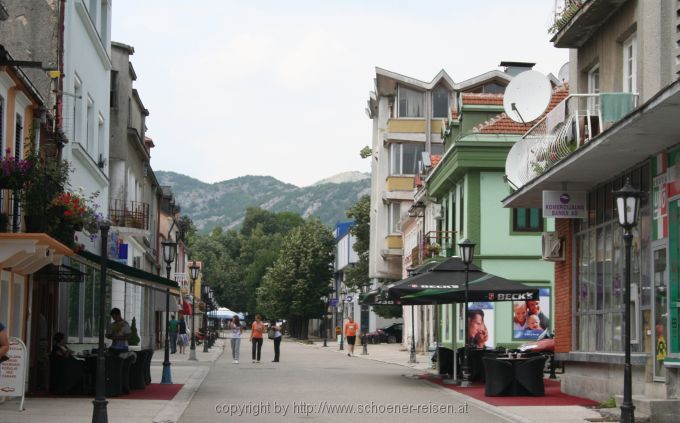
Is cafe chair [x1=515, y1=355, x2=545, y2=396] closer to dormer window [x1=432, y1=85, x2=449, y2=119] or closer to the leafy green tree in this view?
dormer window [x1=432, y1=85, x2=449, y2=119]

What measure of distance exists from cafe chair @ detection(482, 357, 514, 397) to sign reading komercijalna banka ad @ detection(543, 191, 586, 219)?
10.1 feet

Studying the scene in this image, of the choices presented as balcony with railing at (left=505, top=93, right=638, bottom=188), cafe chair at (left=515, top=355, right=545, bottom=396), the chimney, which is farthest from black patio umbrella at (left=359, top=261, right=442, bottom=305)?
the chimney

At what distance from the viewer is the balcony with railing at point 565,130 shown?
1810 cm

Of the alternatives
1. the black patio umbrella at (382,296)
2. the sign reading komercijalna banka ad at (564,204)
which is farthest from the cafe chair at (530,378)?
the black patio umbrella at (382,296)

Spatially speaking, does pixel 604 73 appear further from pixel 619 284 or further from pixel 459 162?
pixel 459 162

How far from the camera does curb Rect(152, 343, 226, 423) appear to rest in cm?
1625

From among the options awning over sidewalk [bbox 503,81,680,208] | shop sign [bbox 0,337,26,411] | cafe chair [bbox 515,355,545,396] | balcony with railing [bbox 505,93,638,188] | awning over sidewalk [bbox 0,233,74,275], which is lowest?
cafe chair [bbox 515,355,545,396]

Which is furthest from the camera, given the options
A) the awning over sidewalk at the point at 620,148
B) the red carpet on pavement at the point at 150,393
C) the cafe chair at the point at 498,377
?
the cafe chair at the point at 498,377

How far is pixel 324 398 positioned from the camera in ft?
67.1

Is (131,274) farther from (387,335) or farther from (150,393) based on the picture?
(387,335)

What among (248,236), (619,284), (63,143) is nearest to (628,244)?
(619,284)

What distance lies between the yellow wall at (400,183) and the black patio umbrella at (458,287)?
1252 inches

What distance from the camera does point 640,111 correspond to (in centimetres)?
A: 1462

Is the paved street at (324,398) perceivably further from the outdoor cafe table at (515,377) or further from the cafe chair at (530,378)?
the cafe chair at (530,378)
